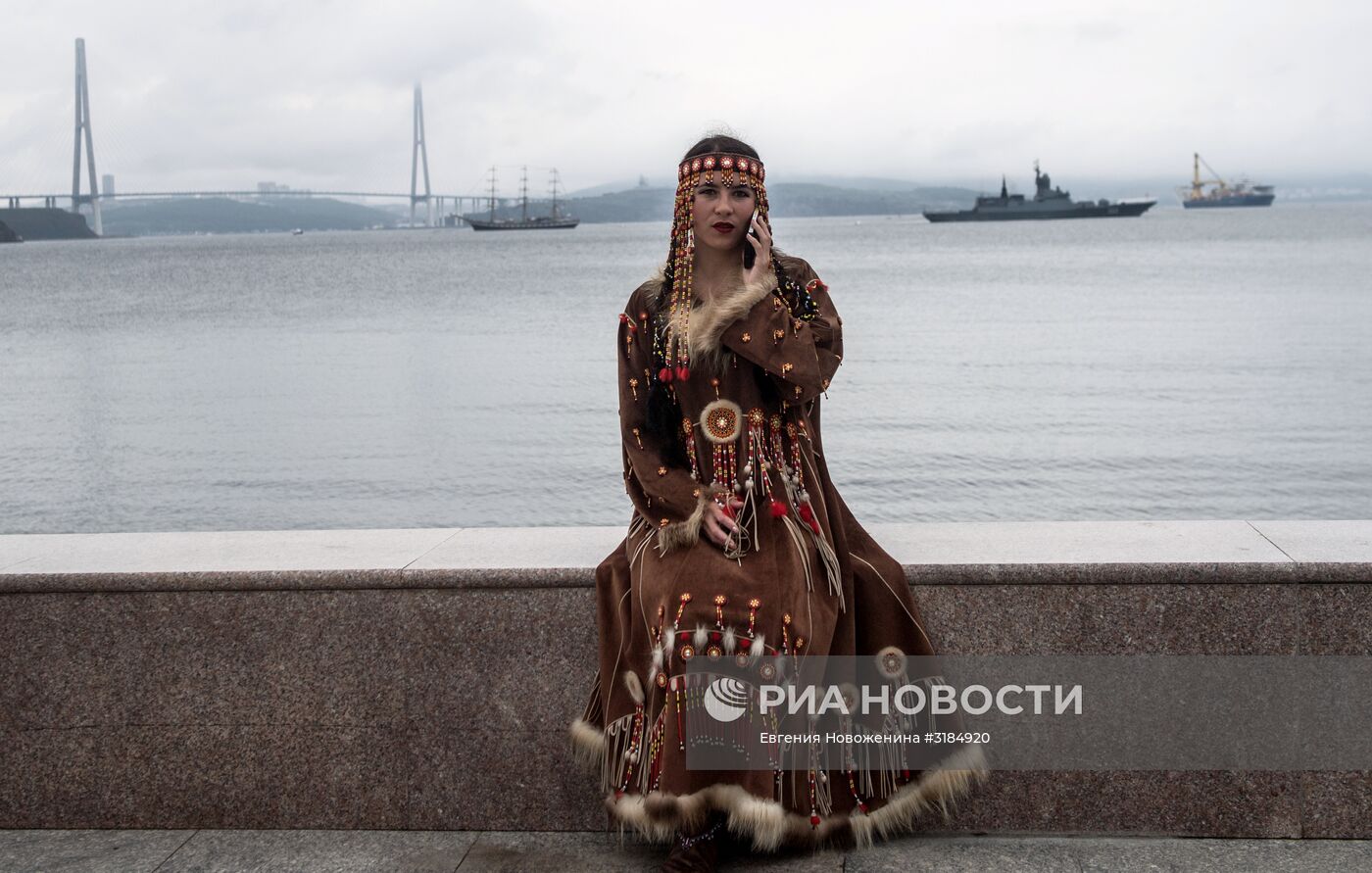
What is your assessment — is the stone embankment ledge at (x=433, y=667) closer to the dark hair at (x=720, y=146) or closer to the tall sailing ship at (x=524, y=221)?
the dark hair at (x=720, y=146)

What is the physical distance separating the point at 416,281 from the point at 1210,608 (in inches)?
2110

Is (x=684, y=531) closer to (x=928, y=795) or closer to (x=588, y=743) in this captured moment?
(x=588, y=743)

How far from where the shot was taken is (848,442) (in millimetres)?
14867

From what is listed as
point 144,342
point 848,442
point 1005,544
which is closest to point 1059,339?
point 848,442

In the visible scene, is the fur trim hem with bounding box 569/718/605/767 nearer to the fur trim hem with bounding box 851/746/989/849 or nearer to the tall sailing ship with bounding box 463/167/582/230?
the fur trim hem with bounding box 851/746/989/849

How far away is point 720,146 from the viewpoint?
3230 mm

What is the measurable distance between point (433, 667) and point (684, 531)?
2.28ft

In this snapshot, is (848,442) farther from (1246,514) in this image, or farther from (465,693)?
(465,693)

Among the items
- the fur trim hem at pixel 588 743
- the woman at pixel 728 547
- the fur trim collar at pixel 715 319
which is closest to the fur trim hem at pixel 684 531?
the woman at pixel 728 547

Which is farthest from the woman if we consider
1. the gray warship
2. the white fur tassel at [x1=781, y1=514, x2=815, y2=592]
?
the gray warship

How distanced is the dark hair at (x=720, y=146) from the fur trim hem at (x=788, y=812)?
1.38m

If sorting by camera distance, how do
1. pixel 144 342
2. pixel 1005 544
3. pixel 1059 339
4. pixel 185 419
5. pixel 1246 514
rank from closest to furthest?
pixel 1005 544 < pixel 1246 514 < pixel 185 419 < pixel 1059 339 < pixel 144 342

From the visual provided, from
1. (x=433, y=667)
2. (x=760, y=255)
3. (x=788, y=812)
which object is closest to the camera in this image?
(x=788, y=812)

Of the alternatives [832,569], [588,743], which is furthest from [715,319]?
[588,743]
